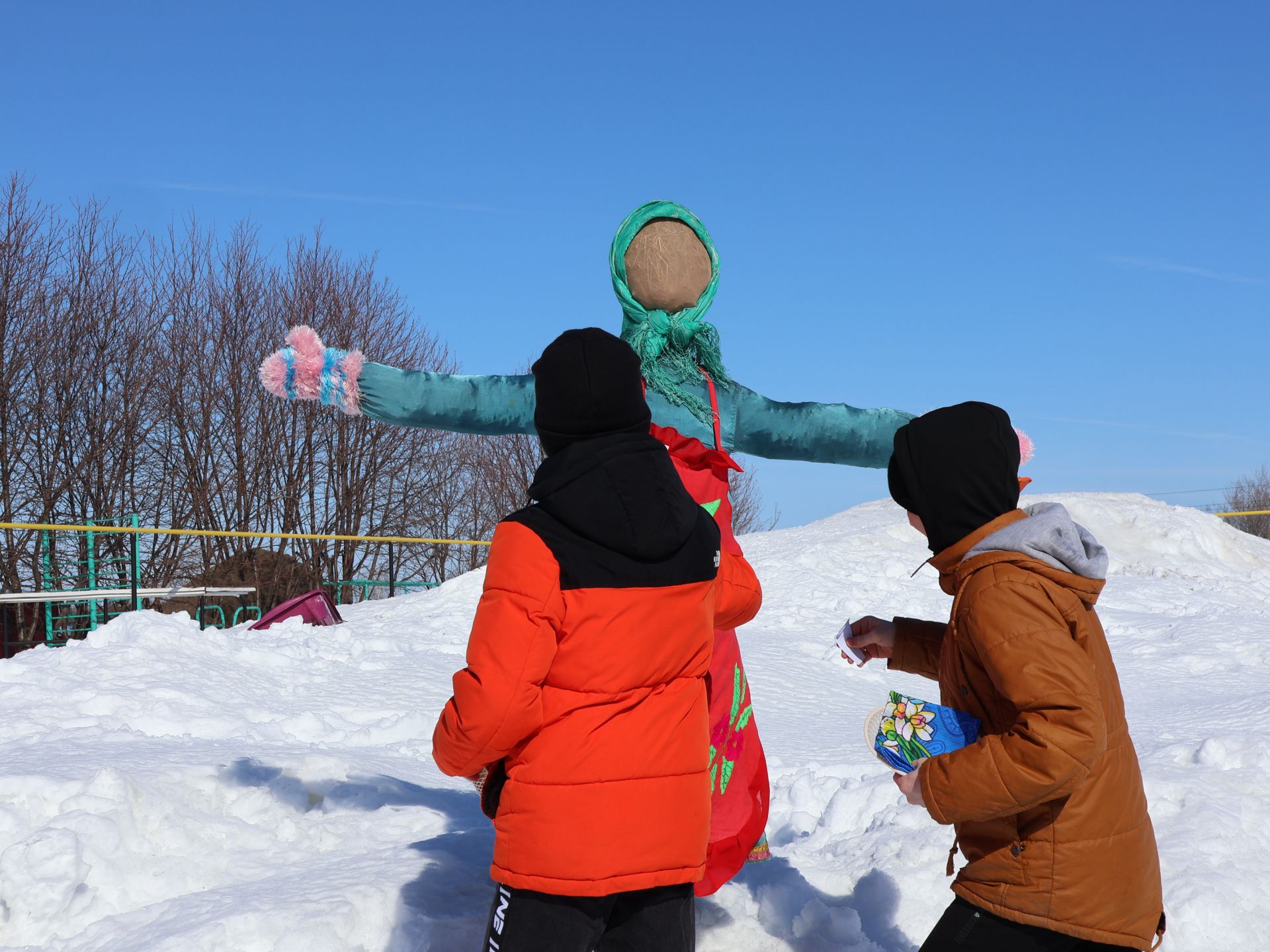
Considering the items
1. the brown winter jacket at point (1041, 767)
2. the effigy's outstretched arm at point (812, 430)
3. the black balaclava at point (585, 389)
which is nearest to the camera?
the brown winter jacket at point (1041, 767)

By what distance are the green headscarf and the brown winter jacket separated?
1295mm

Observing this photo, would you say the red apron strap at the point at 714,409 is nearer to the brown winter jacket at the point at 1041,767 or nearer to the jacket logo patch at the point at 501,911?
the brown winter jacket at the point at 1041,767

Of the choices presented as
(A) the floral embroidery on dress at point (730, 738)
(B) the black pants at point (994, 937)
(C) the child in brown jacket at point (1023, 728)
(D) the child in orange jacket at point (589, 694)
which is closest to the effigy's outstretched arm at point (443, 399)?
(A) the floral embroidery on dress at point (730, 738)

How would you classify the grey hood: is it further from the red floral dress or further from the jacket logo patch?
the jacket logo patch

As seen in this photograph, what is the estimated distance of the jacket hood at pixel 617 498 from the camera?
6.56 ft

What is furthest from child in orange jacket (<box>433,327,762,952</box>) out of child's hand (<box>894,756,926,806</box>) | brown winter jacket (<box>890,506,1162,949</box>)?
brown winter jacket (<box>890,506,1162,949</box>)

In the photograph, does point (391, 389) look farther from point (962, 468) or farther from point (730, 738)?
point (962, 468)

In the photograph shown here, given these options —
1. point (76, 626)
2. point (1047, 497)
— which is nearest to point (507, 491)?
point (76, 626)

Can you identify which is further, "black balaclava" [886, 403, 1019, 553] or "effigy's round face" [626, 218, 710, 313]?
"effigy's round face" [626, 218, 710, 313]

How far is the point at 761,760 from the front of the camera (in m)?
2.98

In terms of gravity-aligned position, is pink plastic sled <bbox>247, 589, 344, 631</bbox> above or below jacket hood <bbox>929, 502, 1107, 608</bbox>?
below

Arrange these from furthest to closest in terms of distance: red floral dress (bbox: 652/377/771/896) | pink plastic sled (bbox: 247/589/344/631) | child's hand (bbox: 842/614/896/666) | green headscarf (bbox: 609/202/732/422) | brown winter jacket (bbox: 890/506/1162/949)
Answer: pink plastic sled (bbox: 247/589/344/631), green headscarf (bbox: 609/202/732/422), red floral dress (bbox: 652/377/771/896), child's hand (bbox: 842/614/896/666), brown winter jacket (bbox: 890/506/1162/949)

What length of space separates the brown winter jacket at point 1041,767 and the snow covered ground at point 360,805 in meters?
1.10

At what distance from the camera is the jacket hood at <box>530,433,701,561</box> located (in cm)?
200
